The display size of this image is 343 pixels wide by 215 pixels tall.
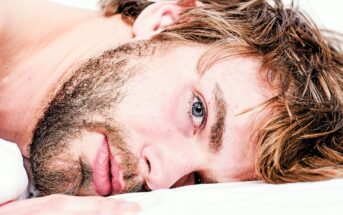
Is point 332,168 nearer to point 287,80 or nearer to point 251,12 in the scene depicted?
point 287,80

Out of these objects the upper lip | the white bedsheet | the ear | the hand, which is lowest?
the upper lip

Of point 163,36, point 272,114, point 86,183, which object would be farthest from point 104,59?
point 272,114

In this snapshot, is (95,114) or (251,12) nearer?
(95,114)

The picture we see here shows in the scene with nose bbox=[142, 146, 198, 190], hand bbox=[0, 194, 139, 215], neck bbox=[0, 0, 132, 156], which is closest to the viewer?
hand bbox=[0, 194, 139, 215]

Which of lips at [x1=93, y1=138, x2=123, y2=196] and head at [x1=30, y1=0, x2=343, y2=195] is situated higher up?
head at [x1=30, y1=0, x2=343, y2=195]

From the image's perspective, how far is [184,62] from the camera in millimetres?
1139

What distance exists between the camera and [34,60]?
1.25m

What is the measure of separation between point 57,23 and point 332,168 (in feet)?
2.59

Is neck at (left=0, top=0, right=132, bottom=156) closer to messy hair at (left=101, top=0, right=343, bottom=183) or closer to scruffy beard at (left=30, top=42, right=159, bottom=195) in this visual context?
scruffy beard at (left=30, top=42, right=159, bottom=195)

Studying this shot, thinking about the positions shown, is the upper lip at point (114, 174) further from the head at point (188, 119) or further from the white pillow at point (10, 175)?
the white pillow at point (10, 175)

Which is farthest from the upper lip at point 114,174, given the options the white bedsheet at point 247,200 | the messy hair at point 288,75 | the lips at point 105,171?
the messy hair at point 288,75

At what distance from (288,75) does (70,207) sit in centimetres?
61

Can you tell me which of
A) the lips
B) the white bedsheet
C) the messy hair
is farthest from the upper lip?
the messy hair

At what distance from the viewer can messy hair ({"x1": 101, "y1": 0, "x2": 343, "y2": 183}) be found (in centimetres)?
106
